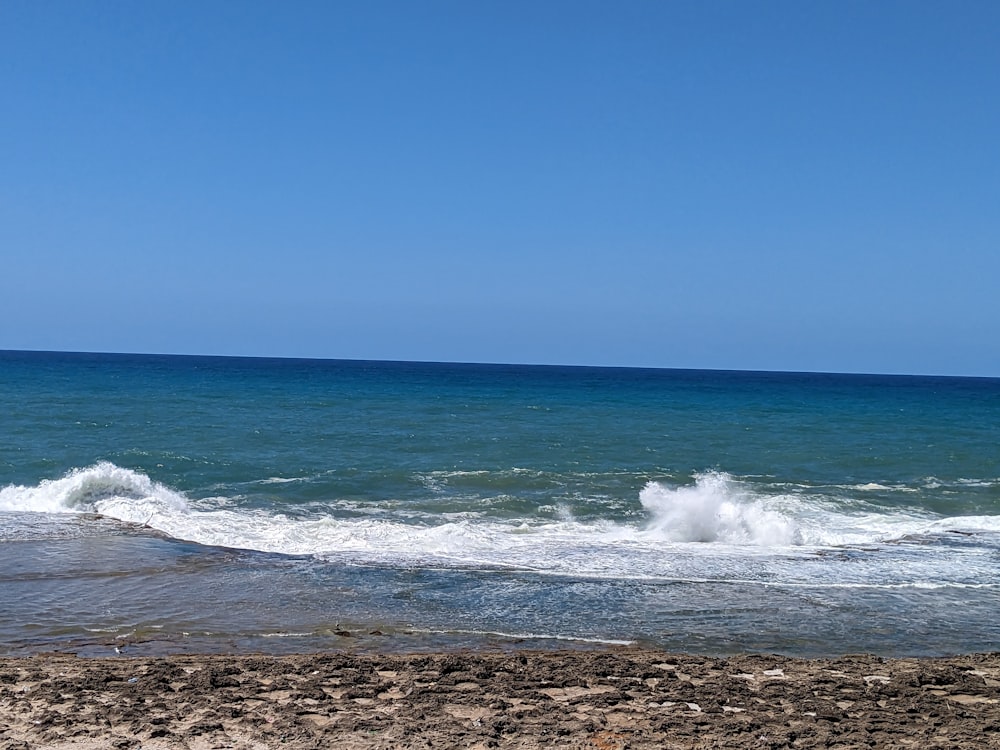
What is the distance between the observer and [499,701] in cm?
672

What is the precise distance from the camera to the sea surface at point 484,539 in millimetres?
9266

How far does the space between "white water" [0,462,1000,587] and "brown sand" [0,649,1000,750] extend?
4310mm

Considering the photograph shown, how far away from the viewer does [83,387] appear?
5438 cm

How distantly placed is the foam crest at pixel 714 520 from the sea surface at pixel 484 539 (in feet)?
0.21

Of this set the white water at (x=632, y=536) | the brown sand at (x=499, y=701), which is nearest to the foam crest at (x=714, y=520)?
the white water at (x=632, y=536)

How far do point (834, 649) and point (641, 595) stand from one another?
103 inches

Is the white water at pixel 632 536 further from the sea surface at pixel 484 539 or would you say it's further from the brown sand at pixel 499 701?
the brown sand at pixel 499 701

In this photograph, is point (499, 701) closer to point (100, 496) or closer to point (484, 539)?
point (484, 539)

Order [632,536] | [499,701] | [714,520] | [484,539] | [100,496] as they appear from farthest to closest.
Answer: [100,496], [714,520], [632,536], [484,539], [499,701]

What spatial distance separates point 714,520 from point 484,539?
4384mm

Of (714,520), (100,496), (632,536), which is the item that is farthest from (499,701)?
(100,496)

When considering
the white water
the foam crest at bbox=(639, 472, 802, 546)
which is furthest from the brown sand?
the foam crest at bbox=(639, 472, 802, 546)

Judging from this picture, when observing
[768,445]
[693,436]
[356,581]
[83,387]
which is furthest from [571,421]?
[83,387]

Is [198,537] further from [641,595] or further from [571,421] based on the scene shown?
[571,421]
